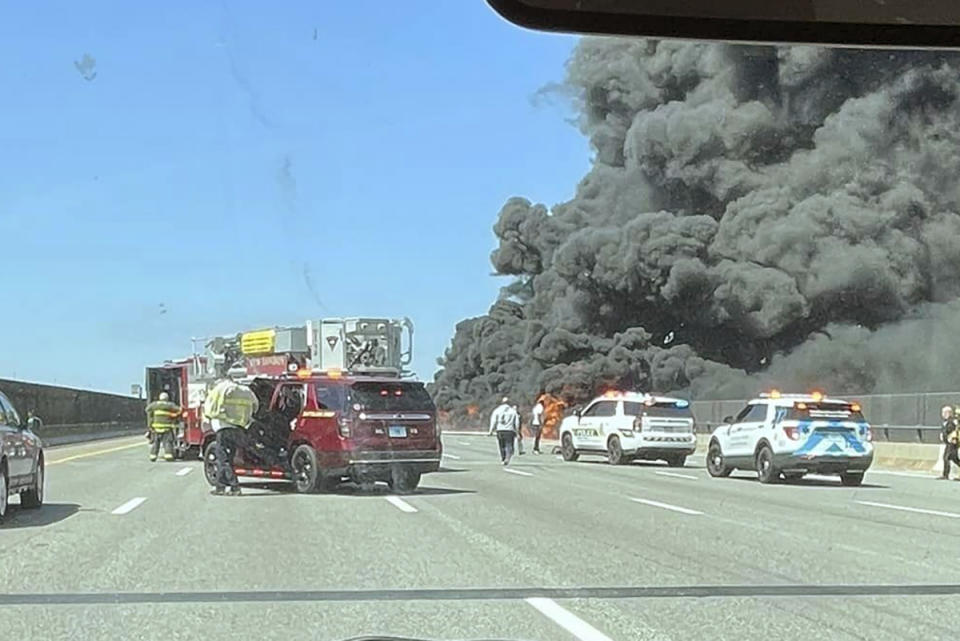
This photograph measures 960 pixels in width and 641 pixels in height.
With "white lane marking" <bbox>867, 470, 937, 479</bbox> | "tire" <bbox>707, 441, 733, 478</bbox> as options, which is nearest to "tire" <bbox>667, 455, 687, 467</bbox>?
"white lane marking" <bbox>867, 470, 937, 479</bbox>

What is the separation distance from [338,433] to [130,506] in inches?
136

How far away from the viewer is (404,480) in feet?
68.7

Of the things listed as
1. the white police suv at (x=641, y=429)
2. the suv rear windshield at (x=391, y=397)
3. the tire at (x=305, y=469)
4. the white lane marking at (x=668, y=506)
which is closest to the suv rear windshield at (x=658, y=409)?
the white police suv at (x=641, y=429)

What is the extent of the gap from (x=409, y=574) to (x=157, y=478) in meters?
13.8

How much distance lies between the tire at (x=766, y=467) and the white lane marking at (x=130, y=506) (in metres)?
11.2

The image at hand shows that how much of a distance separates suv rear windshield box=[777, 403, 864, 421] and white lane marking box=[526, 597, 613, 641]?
1481cm

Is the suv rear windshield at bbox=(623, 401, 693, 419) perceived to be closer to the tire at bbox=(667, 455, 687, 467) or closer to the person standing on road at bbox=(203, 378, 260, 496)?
the tire at bbox=(667, 455, 687, 467)

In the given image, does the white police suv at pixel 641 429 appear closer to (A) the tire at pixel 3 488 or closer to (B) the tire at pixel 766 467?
(B) the tire at pixel 766 467

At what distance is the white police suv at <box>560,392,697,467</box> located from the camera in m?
30.8

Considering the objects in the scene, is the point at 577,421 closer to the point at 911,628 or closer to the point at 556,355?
the point at 911,628

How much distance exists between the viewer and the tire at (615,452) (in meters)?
31.4

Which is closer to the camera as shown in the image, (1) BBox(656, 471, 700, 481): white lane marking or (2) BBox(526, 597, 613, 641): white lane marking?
(2) BBox(526, 597, 613, 641): white lane marking

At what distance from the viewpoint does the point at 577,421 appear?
110ft

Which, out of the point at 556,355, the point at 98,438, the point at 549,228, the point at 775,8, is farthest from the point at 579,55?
the point at 775,8
